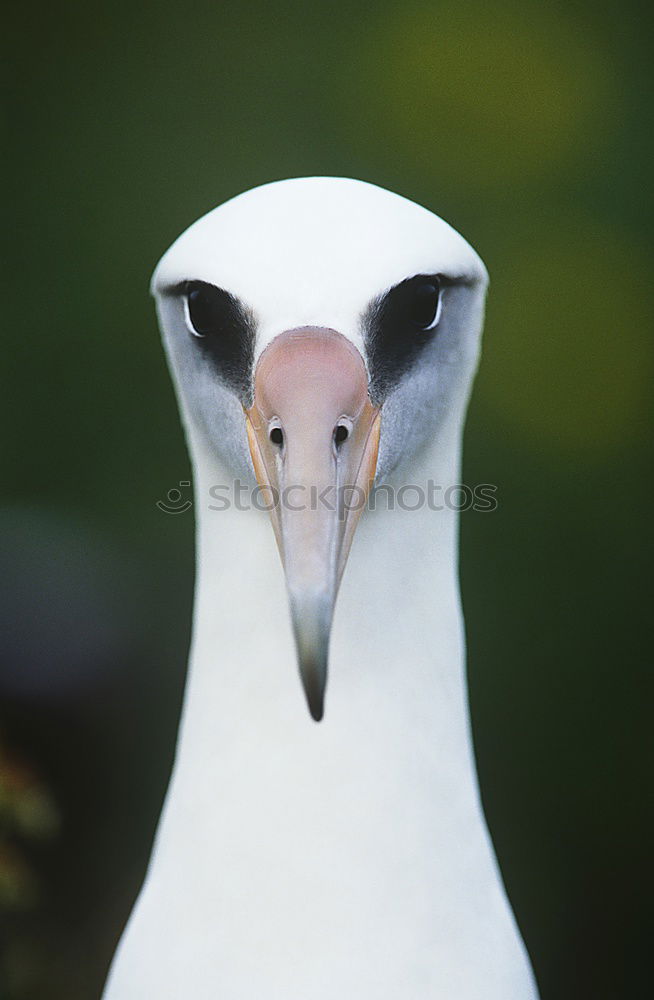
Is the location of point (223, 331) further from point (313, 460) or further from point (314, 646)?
point (314, 646)

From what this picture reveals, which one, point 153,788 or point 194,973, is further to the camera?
point 153,788

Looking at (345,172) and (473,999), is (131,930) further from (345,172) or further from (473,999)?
(345,172)

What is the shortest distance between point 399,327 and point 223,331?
139 mm

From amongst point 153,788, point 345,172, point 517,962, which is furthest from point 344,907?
point 345,172

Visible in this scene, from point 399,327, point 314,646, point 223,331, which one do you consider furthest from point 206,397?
point 314,646

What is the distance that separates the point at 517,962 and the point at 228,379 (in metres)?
0.62

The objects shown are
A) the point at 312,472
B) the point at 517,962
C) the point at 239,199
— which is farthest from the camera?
the point at 517,962

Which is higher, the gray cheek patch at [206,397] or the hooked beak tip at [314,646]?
the gray cheek patch at [206,397]

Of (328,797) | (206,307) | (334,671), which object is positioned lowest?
(328,797)

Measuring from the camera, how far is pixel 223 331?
87 cm

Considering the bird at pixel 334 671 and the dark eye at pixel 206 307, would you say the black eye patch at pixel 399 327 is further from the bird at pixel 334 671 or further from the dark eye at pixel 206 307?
the dark eye at pixel 206 307

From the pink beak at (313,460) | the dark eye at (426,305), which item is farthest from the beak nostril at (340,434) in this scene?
the dark eye at (426,305)

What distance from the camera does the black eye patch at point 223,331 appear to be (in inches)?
33.5

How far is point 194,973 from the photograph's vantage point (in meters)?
0.96
